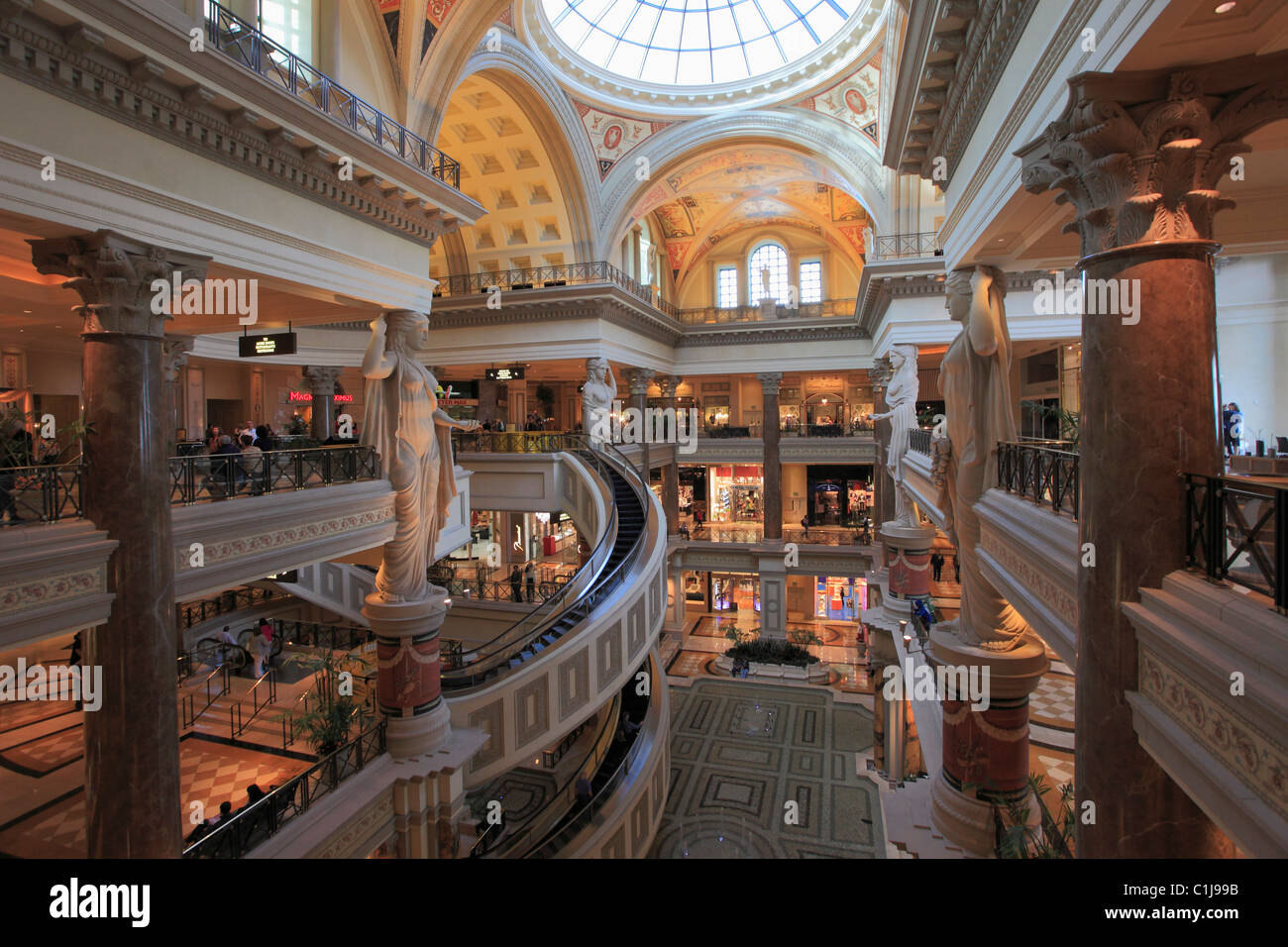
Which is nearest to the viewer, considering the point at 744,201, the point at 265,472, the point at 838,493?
the point at 265,472

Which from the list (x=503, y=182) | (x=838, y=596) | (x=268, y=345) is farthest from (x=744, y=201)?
(x=268, y=345)

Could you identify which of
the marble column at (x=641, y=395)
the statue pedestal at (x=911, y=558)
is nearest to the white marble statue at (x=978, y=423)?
the statue pedestal at (x=911, y=558)

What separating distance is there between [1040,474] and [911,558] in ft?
30.1

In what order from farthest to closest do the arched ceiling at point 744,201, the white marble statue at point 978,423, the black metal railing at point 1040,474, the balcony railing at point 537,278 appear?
the arched ceiling at point 744,201 → the balcony railing at point 537,278 → the white marble statue at point 978,423 → the black metal railing at point 1040,474

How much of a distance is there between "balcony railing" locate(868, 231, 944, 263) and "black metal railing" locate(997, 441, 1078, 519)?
10.2 m

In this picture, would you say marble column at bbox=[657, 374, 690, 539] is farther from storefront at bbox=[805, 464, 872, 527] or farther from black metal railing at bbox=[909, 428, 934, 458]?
black metal railing at bbox=[909, 428, 934, 458]

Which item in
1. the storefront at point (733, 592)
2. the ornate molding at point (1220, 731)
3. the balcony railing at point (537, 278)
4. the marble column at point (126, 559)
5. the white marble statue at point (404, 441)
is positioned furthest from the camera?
the storefront at point (733, 592)

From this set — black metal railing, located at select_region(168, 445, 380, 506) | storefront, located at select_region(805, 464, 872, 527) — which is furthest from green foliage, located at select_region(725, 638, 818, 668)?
black metal railing, located at select_region(168, 445, 380, 506)

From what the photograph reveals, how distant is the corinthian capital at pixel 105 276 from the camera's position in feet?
16.2

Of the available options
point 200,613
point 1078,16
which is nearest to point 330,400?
point 200,613

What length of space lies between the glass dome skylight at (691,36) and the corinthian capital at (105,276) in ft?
42.4

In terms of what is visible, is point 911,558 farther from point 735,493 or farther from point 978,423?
point 735,493

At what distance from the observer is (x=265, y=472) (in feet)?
22.9

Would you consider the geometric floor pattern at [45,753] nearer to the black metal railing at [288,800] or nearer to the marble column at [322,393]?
the black metal railing at [288,800]
